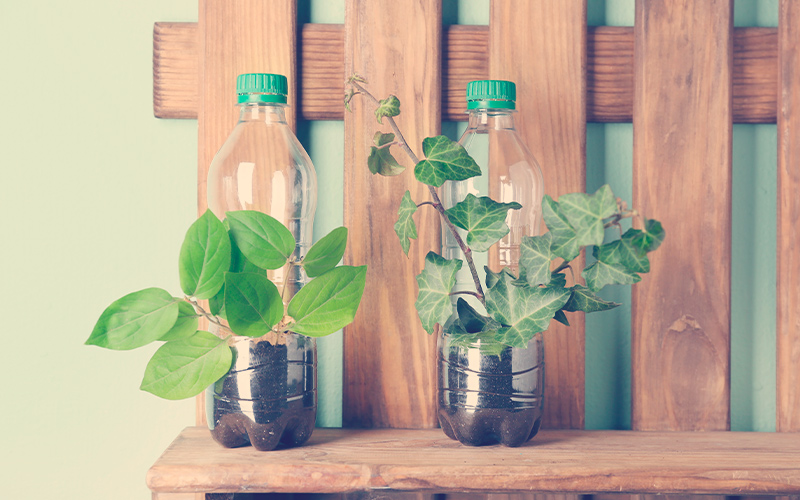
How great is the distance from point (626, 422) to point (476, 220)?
392 mm

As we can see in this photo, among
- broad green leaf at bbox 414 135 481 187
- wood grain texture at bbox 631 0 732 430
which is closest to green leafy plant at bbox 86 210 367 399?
broad green leaf at bbox 414 135 481 187

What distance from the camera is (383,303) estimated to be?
0.73 meters

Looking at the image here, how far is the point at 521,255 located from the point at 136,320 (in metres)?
0.39

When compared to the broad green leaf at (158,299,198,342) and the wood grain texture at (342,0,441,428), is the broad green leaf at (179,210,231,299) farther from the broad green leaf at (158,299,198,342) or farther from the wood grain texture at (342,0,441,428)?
the wood grain texture at (342,0,441,428)

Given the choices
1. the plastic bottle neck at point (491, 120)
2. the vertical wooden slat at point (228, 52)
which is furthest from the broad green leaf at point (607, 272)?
the vertical wooden slat at point (228, 52)

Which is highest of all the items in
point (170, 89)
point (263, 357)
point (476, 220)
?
point (170, 89)

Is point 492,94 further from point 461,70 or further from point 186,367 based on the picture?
point 186,367

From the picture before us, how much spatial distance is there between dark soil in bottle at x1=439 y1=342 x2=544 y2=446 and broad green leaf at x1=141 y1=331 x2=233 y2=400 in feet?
0.76

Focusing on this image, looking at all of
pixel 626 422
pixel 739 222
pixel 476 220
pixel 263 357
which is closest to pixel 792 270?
pixel 739 222

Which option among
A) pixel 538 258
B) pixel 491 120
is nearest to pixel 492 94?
pixel 491 120

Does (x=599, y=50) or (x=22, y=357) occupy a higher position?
(x=599, y=50)

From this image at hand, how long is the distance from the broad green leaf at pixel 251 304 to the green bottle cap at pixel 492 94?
0.96ft

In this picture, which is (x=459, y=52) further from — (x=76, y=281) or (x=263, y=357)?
(x=76, y=281)

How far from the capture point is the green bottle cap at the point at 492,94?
62cm
